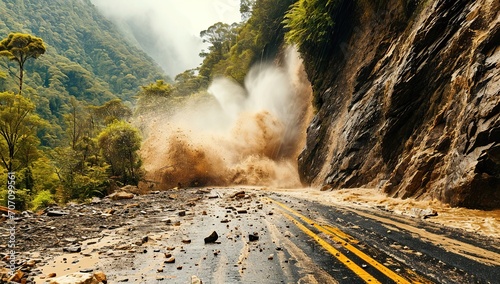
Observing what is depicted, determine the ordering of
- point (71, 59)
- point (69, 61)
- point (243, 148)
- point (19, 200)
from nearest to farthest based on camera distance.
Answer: point (19, 200)
point (243, 148)
point (69, 61)
point (71, 59)

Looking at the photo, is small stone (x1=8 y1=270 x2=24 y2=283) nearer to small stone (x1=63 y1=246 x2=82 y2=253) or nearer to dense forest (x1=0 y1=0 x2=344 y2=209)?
small stone (x1=63 y1=246 x2=82 y2=253)

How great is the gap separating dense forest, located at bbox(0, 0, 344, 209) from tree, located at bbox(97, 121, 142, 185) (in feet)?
0.24

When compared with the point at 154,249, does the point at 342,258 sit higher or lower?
higher

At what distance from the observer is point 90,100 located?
10975 cm

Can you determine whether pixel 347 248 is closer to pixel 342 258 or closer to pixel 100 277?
pixel 342 258

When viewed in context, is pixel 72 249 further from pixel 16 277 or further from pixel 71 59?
pixel 71 59

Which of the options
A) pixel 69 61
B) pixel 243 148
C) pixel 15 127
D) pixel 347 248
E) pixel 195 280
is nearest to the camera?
pixel 195 280

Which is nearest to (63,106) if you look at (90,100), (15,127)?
(90,100)

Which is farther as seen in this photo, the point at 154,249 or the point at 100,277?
the point at 154,249

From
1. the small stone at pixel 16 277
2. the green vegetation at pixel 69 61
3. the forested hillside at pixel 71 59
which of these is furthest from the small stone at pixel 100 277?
the forested hillside at pixel 71 59

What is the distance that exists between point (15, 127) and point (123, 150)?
28.4 feet

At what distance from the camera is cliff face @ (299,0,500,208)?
7.19 metres

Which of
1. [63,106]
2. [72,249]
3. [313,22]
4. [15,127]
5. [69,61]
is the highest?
[69,61]

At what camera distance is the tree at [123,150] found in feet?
76.4
